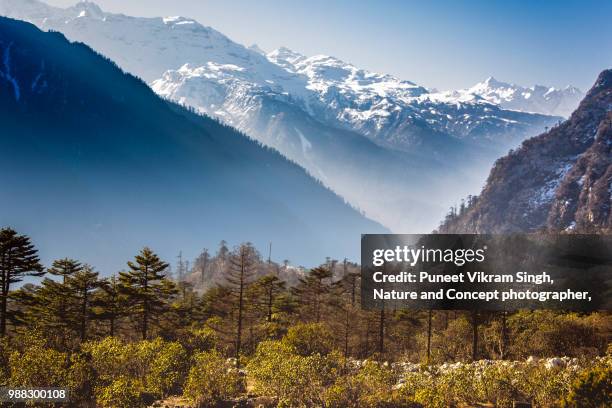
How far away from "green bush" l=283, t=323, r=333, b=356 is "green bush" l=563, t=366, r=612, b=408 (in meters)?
28.7

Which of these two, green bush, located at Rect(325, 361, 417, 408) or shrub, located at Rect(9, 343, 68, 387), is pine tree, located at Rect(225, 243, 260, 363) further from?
green bush, located at Rect(325, 361, 417, 408)

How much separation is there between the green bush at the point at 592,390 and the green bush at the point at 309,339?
2871 centimetres

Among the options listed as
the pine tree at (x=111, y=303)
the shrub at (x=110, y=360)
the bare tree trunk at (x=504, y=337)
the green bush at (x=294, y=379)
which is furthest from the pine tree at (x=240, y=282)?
the bare tree trunk at (x=504, y=337)

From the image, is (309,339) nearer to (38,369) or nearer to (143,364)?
(143,364)

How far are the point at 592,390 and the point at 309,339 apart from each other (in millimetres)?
30669

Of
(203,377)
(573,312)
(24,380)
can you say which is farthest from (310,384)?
(573,312)

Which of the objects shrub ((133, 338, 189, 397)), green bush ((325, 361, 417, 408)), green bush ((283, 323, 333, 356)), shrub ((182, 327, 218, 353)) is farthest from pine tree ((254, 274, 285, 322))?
green bush ((325, 361, 417, 408))

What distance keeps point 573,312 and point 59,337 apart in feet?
158

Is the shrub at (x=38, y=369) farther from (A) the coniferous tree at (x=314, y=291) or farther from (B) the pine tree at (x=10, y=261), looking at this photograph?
(A) the coniferous tree at (x=314, y=291)

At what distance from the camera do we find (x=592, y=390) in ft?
88.0

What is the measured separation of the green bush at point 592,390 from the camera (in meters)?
26.5

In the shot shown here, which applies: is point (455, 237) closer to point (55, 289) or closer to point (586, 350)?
point (586, 350)

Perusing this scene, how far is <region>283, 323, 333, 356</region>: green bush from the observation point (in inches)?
2074

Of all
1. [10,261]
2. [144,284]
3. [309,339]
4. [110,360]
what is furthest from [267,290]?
[10,261]
